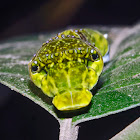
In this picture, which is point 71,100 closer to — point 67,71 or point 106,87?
point 67,71

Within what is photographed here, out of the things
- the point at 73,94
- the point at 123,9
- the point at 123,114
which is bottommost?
the point at 123,9

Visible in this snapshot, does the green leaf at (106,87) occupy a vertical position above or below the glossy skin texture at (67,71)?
below

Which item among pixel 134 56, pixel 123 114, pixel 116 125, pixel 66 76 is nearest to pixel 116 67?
pixel 134 56

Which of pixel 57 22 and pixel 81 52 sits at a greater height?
pixel 81 52

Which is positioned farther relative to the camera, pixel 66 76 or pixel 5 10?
pixel 5 10

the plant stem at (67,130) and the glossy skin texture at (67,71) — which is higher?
the glossy skin texture at (67,71)

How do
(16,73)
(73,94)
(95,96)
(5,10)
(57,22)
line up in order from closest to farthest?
(73,94)
(95,96)
(16,73)
(5,10)
(57,22)

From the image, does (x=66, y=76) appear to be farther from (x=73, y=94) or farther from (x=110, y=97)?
(x=110, y=97)

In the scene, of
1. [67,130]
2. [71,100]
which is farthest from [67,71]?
[67,130]
